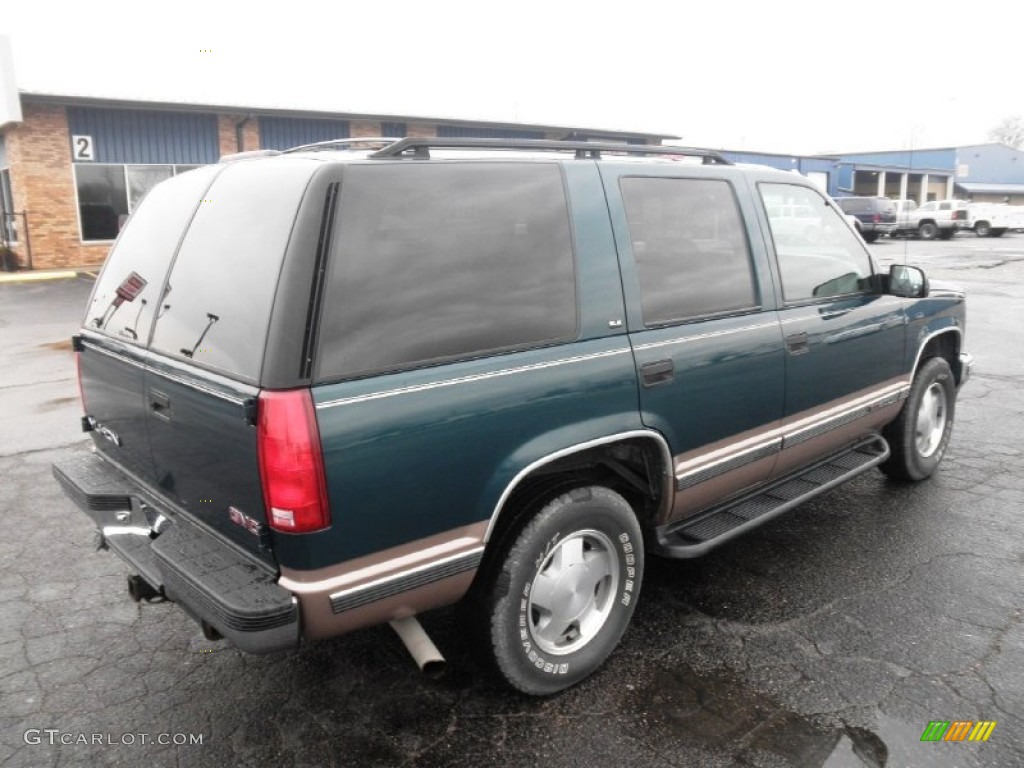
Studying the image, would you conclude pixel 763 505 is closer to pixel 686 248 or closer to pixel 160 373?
pixel 686 248

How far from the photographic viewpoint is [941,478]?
5.32 meters

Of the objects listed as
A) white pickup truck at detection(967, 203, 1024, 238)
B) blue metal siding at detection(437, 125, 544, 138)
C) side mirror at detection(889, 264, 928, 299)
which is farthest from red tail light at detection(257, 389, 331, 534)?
white pickup truck at detection(967, 203, 1024, 238)

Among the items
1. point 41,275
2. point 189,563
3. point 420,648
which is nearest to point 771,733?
point 420,648

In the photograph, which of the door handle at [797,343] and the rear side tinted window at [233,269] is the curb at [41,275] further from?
the door handle at [797,343]

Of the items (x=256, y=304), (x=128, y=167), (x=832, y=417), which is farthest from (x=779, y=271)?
(x=128, y=167)

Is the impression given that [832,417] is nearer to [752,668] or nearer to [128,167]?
[752,668]

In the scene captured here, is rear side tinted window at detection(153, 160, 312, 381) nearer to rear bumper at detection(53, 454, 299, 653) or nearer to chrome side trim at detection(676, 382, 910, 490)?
rear bumper at detection(53, 454, 299, 653)

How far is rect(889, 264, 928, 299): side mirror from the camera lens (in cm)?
440

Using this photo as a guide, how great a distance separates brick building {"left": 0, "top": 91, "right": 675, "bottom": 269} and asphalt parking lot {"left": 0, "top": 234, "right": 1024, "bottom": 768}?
17884 mm

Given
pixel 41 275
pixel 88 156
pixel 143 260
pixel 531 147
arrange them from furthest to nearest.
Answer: pixel 88 156 < pixel 41 275 < pixel 143 260 < pixel 531 147

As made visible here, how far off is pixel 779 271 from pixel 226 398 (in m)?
2.64

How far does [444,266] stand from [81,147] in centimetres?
2084

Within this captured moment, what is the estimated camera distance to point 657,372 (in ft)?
10.3

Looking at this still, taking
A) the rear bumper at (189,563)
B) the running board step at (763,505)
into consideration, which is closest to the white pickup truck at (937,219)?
the running board step at (763,505)
